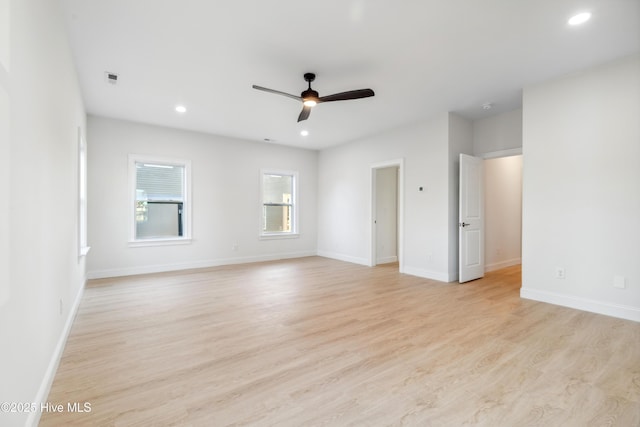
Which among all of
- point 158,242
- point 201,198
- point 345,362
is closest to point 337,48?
point 345,362

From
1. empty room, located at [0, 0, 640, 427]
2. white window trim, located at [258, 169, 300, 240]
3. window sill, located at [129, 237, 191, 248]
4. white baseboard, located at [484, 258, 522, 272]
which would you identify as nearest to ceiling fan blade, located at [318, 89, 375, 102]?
empty room, located at [0, 0, 640, 427]

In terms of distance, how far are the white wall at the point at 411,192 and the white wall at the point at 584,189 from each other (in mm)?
1208

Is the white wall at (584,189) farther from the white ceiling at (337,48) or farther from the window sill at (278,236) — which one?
the window sill at (278,236)

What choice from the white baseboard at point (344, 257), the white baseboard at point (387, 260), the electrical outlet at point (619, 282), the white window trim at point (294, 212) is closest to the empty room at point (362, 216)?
the electrical outlet at point (619, 282)

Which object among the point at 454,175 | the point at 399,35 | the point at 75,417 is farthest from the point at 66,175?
the point at 454,175

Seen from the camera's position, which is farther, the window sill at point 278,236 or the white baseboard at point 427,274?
the window sill at point 278,236

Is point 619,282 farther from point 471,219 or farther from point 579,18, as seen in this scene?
point 579,18

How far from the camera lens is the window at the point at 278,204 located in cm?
712

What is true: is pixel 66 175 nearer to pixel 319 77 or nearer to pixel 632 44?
pixel 319 77

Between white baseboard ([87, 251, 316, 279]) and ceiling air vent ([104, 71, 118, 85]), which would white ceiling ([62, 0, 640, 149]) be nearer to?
ceiling air vent ([104, 71, 118, 85])

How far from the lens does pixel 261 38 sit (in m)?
2.85

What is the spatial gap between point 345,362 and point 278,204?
5.31 m

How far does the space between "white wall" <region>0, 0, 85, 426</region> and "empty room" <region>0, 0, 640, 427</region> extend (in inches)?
0.9

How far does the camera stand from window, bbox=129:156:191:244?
552 cm
